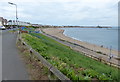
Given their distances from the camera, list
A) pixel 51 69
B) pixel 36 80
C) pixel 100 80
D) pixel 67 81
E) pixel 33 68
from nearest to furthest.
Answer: pixel 67 81 < pixel 51 69 < pixel 36 80 < pixel 100 80 < pixel 33 68

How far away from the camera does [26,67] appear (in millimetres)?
7109

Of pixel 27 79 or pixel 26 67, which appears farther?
pixel 26 67

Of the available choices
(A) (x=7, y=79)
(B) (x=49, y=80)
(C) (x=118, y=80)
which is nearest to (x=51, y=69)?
(B) (x=49, y=80)

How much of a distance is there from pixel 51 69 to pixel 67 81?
48.4 inches

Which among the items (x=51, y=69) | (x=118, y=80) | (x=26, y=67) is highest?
(x=51, y=69)

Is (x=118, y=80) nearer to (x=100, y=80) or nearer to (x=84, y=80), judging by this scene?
(x=100, y=80)

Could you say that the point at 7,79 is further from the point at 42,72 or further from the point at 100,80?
the point at 100,80

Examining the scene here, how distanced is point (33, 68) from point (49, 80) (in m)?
2.02

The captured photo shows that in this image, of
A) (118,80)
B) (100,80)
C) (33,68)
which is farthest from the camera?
(118,80)

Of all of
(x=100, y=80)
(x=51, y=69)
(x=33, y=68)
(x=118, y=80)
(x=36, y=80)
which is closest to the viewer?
(x=51, y=69)

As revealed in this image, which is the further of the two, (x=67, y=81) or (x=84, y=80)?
(x=84, y=80)

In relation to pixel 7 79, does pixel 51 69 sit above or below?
above

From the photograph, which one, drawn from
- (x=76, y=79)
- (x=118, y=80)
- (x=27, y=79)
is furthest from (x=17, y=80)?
(x=118, y=80)

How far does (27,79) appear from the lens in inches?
214
